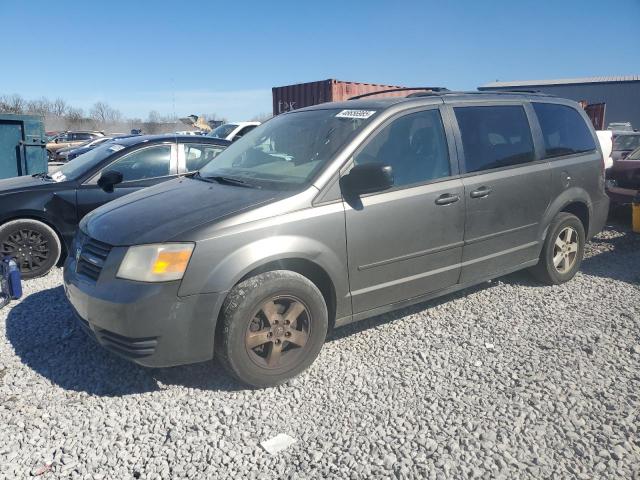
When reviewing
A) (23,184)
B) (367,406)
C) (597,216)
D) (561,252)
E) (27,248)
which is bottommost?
(367,406)

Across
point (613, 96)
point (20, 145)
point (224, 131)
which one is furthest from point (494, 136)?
point (613, 96)

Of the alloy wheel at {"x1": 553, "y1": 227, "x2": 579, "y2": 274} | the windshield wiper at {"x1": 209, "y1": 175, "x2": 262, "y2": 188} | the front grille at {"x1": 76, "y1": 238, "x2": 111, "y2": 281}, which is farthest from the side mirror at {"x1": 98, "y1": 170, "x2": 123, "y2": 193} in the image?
the alloy wheel at {"x1": 553, "y1": 227, "x2": 579, "y2": 274}

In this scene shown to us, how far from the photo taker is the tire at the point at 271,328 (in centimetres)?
311

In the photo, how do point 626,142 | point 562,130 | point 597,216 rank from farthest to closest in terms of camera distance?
point 626,142 < point 597,216 < point 562,130

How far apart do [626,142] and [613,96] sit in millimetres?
38703

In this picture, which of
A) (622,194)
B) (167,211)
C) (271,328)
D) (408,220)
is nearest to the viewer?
(271,328)

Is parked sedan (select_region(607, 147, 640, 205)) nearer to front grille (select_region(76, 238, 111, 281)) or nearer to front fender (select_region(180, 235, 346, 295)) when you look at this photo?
front fender (select_region(180, 235, 346, 295))

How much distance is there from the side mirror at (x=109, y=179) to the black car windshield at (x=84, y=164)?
51 centimetres

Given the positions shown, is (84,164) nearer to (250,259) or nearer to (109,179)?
(109,179)

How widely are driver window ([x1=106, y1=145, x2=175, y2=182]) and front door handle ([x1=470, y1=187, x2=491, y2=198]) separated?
361cm

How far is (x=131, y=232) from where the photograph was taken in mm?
3164

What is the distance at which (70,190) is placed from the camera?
571 centimetres

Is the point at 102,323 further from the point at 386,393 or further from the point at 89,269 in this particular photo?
the point at 386,393

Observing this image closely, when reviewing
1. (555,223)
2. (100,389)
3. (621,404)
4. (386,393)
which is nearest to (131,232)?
(100,389)
